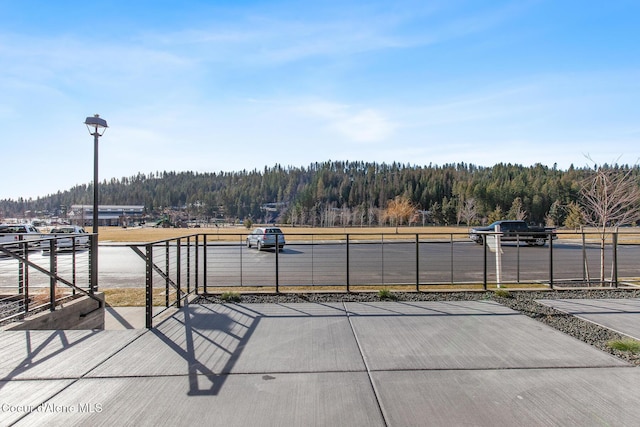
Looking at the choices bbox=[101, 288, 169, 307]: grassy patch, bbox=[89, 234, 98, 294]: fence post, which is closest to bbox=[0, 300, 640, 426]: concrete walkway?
bbox=[89, 234, 98, 294]: fence post

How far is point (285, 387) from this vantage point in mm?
3229

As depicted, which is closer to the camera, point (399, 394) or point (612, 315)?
point (399, 394)

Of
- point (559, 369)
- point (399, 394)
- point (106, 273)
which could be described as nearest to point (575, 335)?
point (559, 369)

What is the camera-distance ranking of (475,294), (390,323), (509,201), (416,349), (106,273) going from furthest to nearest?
(509,201) → (106,273) → (475,294) → (390,323) → (416,349)

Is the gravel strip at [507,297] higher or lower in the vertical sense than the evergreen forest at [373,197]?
lower

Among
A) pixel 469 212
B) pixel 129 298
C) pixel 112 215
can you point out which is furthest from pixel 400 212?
pixel 112 215

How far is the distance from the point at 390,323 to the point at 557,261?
13.2 meters

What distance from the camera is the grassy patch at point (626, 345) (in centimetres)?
412

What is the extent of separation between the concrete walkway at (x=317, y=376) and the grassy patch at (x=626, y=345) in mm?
274

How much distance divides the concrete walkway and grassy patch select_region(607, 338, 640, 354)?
0.27 meters

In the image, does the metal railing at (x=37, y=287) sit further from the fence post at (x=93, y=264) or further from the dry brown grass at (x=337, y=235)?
the dry brown grass at (x=337, y=235)

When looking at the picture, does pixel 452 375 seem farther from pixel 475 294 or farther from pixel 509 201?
pixel 509 201

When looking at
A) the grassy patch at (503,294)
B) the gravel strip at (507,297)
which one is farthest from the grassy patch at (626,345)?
the grassy patch at (503,294)

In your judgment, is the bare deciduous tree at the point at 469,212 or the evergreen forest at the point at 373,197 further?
the evergreen forest at the point at 373,197
